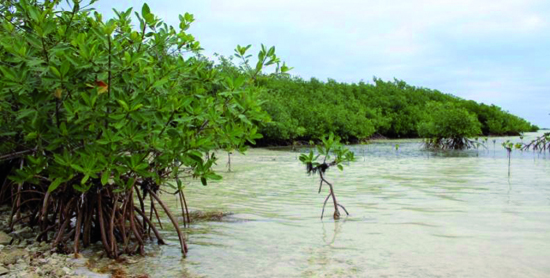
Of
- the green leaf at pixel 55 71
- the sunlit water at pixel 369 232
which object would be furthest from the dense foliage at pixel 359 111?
the green leaf at pixel 55 71

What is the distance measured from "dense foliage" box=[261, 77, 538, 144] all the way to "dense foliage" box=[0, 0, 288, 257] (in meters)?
18.6

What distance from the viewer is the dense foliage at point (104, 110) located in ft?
11.0

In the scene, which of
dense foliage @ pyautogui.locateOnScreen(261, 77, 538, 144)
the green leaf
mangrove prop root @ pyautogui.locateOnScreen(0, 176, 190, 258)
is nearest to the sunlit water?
mangrove prop root @ pyautogui.locateOnScreen(0, 176, 190, 258)

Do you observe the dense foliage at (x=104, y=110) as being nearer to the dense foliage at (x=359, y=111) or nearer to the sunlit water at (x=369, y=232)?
the sunlit water at (x=369, y=232)

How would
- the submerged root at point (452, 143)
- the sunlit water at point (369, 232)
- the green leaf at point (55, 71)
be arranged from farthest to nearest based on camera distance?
the submerged root at point (452, 143) → the sunlit water at point (369, 232) → the green leaf at point (55, 71)

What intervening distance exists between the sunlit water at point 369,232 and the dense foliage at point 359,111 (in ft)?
48.0

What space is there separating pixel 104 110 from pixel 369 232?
2.88 metres

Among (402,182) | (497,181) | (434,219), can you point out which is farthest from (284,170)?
(434,219)

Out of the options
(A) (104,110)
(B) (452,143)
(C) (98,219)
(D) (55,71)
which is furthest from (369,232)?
(B) (452,143)

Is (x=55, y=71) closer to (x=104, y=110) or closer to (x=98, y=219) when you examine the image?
(x=104, y=110)

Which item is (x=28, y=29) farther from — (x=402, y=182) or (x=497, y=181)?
(x=497, y=181)

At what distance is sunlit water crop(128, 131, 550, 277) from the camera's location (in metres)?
3.98

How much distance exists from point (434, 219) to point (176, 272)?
10.7 ft

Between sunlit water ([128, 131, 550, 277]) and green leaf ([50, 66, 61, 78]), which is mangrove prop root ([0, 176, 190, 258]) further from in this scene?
green leaf ([50, 66, 61, 78])
